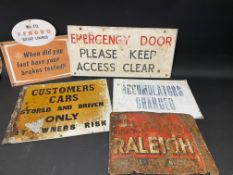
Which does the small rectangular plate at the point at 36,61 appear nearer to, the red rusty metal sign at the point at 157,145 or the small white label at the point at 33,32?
the small white label at the point at 33,32

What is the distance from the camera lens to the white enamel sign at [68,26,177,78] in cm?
90

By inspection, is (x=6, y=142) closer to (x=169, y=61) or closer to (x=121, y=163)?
(x=121, y=163)

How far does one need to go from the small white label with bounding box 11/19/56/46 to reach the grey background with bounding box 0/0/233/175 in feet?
0.13

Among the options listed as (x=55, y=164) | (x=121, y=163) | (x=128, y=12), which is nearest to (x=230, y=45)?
(x=128, y=12)

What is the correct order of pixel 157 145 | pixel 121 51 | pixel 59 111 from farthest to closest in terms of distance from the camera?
1. pixel 121 51
2. pixel 59 111
3. pixel 157 145

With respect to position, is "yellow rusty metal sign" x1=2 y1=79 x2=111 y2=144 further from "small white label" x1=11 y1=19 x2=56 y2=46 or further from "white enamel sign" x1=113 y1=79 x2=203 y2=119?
"small white label" x1=11 y1=19 x2=56 y2=46

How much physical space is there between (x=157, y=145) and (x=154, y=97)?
0.76 ft

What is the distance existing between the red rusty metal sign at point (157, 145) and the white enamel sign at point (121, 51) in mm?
237

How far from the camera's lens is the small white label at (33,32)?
34.2 inches

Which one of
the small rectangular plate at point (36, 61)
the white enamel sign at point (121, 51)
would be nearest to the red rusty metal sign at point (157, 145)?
the white enamel sign at point (121, 51)

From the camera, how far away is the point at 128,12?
2.96 feet

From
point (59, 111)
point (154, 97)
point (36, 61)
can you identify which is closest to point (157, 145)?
point (154, 97)

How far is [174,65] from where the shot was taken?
104 centimetres

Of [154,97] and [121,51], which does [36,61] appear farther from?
[154,97]
